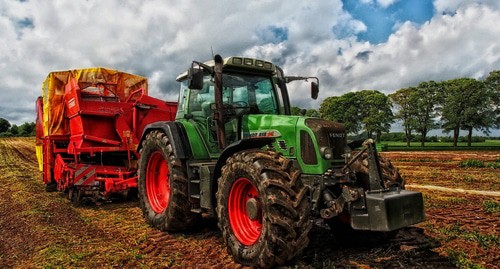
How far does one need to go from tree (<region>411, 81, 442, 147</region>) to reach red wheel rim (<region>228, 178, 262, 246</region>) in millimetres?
53722

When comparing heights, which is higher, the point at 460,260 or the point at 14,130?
the point at 14,130

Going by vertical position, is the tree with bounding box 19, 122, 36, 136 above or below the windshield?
above

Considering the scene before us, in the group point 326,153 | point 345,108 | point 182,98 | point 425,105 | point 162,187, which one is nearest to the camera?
point 326,153

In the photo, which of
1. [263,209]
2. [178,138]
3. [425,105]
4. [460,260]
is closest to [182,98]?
[178,138]

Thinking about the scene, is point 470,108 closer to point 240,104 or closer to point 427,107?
point 427,107

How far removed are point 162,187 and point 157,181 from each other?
0.51ft

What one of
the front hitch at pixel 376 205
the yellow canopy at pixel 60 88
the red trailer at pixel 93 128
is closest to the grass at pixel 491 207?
the front hitch at pixel 376 205

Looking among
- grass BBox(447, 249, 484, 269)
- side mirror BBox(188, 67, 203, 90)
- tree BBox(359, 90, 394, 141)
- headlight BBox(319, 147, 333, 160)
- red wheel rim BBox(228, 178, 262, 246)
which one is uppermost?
tree BBox(359, 90, 394, 141)

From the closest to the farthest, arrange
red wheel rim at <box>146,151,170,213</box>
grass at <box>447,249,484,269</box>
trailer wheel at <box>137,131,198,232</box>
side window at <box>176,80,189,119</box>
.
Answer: grass at <box>447,249,484,269</box> < trailer wheel at <box>137,131,198,232</box> < side window at <box>176,80,189,119</box> < red wheel rim at <box>146,151,170,213</box>

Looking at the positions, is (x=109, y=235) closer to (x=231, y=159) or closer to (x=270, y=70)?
(x=231, y=159)

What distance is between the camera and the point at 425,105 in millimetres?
54188

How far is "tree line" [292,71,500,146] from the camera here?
4566 centimetres

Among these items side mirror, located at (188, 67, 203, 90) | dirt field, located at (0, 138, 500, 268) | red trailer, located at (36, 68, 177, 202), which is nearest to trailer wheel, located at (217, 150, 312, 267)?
dirt field, located at (0, 138, 500, 268)

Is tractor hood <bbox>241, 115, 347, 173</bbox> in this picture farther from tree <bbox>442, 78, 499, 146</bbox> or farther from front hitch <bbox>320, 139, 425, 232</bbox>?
tree <bbox>442, 78, 499, 146</bbox>
